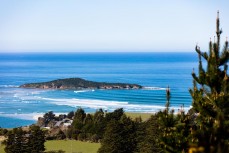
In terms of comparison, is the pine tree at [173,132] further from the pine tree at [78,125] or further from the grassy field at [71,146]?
the pine tree at [78,125]

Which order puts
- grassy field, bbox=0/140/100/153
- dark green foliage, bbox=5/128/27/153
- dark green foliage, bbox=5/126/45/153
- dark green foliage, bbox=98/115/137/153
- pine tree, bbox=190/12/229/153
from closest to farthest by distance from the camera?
1. pine tree, bbox=190/12/229/153
2. dark green foliage, bbox=98/115/137/153
3. dark green foliage, bbox=5/128/27/153
4. dark green foliage, bbox=5/126/45/153
5. grassy field, bbox=0/140/100/153

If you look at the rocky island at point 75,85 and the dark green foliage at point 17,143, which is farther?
the rocky island at point 75,85

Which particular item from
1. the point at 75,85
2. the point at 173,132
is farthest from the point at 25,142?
the point at 75,85

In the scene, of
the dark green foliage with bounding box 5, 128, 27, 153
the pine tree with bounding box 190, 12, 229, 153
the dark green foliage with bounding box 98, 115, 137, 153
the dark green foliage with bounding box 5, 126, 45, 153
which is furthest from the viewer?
the dark green foliage with bounding box 5, 126, 45, 153

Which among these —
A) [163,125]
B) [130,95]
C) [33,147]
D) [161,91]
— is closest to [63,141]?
[33,147]

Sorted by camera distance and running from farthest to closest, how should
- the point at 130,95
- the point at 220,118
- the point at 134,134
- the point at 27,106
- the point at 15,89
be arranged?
the point at 15,89
the point at 130,95
the point at 27,106
the point at 134,134
the point at 220,118

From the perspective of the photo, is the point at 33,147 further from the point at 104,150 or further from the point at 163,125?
the point at 163,125

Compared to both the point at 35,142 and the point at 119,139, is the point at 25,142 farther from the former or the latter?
the point at 119,139

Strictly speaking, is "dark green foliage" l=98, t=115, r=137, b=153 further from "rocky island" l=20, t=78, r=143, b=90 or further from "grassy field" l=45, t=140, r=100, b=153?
"rocky island" l=20, t=78, r=143, b=90

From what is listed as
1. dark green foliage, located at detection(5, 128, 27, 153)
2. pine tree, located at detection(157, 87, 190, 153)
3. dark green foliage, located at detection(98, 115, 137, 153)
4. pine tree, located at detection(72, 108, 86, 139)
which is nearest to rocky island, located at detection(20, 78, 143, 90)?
pine tree, located at detection(72, 108, 86, 139)

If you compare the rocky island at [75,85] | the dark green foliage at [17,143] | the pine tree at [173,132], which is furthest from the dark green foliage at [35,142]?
the rocky island at [75,85]

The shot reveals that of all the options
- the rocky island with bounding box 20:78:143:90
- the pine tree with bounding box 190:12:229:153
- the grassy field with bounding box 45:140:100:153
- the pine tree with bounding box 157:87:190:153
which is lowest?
the grassy field with bounding box 45:140:100:153
